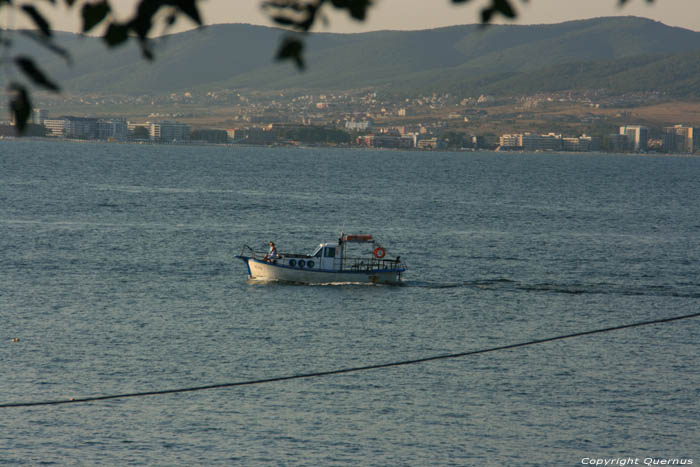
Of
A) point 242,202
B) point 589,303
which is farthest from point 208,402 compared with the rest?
point 242,202

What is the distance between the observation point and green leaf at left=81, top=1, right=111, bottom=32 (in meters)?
5.99

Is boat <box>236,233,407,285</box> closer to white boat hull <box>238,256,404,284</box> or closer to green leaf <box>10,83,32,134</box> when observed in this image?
white boat hull <box>238,256,404,284</box>

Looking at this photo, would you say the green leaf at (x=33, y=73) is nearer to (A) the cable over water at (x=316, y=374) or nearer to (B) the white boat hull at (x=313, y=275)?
(A) the cable over water at (x=316, y=374)

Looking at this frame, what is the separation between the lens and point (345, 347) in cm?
4081

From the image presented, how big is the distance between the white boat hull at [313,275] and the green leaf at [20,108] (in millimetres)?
52098

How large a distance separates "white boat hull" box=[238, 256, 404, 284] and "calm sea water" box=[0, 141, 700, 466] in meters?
0.89

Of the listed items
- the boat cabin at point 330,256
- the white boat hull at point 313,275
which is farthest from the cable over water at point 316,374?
the boat cabin at point 330,256

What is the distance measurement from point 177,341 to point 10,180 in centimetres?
12069

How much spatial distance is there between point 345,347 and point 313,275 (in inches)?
703

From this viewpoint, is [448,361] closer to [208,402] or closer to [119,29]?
[208,402]

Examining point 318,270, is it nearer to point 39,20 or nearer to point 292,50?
point 292,50

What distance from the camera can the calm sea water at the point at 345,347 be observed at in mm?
28922

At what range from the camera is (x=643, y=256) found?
74312 millimetres

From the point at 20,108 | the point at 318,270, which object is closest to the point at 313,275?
the point at 318,270
